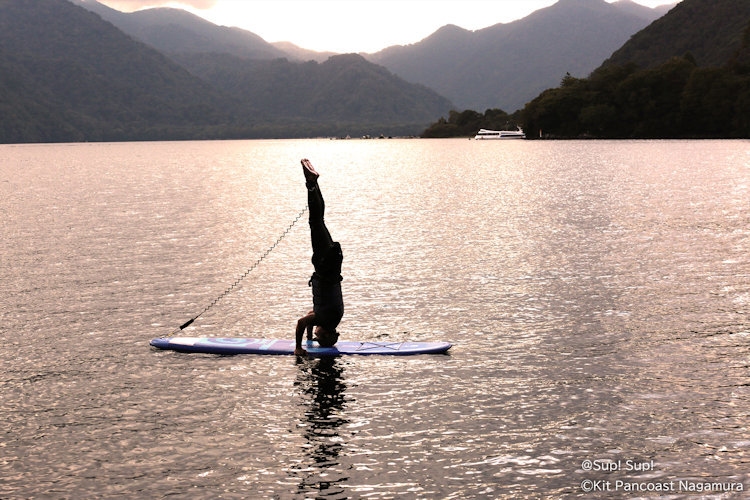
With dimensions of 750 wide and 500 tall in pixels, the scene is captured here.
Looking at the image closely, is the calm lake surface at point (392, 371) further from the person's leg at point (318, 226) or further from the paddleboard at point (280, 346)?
the person's leg at point (318, 226)

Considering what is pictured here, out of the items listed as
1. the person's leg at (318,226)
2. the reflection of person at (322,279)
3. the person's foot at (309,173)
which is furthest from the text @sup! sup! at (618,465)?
the person's foot at (309,173)

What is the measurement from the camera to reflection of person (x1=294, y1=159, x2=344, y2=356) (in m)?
20.7

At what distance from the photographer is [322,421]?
16203 mm

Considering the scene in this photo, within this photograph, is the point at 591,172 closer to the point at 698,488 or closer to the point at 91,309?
the point at 91,309

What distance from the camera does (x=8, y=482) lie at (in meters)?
13.4

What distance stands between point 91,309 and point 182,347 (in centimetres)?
724

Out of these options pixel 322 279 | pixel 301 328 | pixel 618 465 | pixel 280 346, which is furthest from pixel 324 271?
pixel 618 465

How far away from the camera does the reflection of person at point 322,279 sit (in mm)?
20656

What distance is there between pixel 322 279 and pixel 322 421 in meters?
5.49

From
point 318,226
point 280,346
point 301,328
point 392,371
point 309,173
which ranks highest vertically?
point 309,173

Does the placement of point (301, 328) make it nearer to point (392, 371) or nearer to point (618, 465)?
point (392, 371)

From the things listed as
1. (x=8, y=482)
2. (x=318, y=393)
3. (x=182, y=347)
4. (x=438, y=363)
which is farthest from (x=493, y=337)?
(x=8, y=482)

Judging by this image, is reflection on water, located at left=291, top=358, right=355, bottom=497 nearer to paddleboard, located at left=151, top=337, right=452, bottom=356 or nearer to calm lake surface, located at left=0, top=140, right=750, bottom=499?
calm lake surface, located at left=0, top=140, right=750, bottom=499

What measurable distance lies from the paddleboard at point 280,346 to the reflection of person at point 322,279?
0.35m
